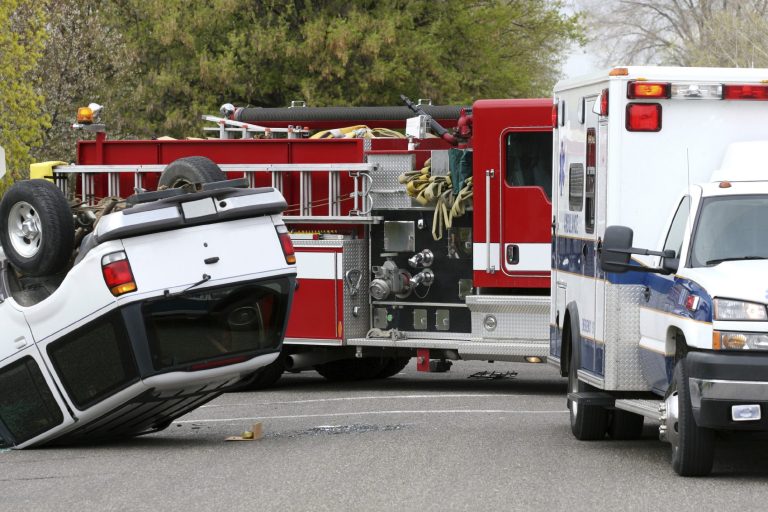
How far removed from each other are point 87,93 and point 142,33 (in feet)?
6.59

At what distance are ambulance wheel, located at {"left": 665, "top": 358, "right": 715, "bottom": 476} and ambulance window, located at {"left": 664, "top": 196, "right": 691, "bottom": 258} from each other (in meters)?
0.97

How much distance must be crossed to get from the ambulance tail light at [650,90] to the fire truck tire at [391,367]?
802cm

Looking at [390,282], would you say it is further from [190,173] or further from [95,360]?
[95,360]

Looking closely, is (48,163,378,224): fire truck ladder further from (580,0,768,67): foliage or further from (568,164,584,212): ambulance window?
(580,0,768,67): foliage

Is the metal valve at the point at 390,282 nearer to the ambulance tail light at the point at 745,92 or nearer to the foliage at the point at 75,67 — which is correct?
the ambulance tail light at the point at 745,92

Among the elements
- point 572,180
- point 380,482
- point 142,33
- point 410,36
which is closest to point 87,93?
point 142,33

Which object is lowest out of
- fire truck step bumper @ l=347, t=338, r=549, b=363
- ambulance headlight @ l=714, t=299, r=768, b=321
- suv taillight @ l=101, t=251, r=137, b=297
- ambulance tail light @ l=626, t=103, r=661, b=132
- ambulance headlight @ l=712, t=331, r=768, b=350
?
fire truck step bumper @ l=347, t=338, r=549, b=363

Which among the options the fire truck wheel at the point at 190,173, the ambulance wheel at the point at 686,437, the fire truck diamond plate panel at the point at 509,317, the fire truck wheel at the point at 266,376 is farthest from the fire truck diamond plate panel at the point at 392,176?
the ambulance wheel at the point at 686,437

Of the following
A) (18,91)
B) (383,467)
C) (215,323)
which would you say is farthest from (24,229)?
(18,91)

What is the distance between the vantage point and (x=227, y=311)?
38.1 feet

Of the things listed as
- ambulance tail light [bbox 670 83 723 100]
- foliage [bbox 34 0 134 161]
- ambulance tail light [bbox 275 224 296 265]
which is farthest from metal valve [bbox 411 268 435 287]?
foliage [bbox 34 0 134 161]

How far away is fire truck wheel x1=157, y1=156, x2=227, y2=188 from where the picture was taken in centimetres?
1260

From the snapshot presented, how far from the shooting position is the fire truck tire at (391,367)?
1855 cm

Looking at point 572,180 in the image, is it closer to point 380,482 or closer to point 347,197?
point 380,482
